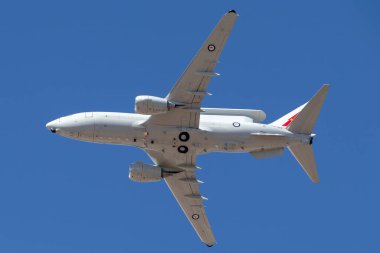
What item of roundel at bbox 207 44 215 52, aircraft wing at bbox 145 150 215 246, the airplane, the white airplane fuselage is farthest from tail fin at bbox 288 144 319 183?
roundel at bbox 207 44 215 52

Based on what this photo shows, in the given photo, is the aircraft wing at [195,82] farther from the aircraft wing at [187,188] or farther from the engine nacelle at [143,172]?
the engine nacelle at [143,172]

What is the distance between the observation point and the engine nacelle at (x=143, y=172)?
80.5 m

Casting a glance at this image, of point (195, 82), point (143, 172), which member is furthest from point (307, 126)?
point (143, 172)

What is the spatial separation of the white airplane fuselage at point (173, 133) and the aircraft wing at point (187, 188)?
2.78 meters

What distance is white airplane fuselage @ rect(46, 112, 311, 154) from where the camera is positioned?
76.9m

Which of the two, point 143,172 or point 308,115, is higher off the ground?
point 308,115

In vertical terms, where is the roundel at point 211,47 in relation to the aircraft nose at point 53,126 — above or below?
above

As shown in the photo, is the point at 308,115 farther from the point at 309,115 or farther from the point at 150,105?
the point at 150,105

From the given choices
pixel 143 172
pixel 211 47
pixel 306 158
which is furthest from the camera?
pixel 143 172

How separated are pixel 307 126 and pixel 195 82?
9.95 metres

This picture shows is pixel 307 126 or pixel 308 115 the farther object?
pixel 307 126

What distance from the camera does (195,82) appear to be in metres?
74.7

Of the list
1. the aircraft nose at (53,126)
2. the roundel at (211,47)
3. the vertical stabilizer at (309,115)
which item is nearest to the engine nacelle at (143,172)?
the aircraft nose at (53,126)

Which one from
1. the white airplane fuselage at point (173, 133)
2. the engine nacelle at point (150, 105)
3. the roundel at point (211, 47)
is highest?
the roundel at point (211, 47)
